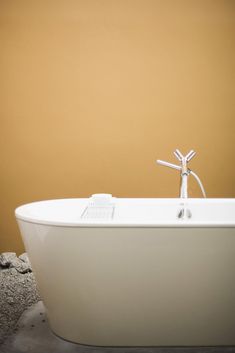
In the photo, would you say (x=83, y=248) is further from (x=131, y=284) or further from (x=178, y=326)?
(x=178, y=326)

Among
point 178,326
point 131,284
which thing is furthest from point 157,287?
point 178,326

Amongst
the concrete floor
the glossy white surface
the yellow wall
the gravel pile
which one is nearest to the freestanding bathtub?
the concrete floor

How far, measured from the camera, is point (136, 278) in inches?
56.8

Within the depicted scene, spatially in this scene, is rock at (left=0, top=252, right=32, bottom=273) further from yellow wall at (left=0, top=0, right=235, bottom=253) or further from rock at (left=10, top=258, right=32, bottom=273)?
yellow wall at (left=0, top=0, right=235, bottom=253)

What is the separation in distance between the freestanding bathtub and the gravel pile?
411 millimetres

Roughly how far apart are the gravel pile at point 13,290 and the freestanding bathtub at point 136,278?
16.2 inches

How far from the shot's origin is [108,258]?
1426 millimetres

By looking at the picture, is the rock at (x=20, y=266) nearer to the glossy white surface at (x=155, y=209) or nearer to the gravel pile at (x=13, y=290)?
the gravel pile at (x=13, y=290)

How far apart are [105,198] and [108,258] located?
0.76 metres

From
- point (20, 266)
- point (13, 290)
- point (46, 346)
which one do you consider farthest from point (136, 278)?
point (20, 266)

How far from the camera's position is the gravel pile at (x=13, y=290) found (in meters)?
1.87

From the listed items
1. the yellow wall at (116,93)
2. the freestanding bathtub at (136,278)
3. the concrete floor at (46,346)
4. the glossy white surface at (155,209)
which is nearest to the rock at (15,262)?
the yellow wall at (116,93)

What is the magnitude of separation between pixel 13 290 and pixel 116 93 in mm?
1628

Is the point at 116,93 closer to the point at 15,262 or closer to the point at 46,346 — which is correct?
the point at 15,262
